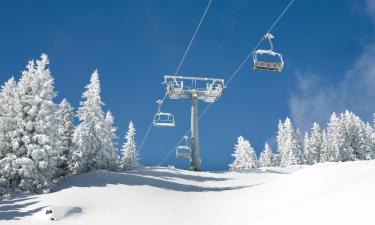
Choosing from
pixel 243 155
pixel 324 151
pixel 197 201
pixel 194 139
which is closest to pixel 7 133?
pixel 197 201

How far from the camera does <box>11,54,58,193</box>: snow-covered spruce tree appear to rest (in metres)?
33.3

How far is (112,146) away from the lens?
48.0 meters

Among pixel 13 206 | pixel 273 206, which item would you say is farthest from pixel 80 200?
pixel 273 206

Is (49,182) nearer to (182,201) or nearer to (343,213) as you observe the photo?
(182,201)

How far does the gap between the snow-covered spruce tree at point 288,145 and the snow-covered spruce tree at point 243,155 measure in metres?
10.9

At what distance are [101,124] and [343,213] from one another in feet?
112

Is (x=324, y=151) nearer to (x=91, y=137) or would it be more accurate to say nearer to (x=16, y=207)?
(x=91, y=137)

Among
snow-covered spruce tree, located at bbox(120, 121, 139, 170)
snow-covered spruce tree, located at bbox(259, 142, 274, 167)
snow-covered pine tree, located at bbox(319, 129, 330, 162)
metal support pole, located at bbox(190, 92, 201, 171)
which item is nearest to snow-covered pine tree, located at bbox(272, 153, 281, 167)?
snow-covered spruce tree, located at bbox(259, 142, 274, 167)

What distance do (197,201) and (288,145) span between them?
65.6 m

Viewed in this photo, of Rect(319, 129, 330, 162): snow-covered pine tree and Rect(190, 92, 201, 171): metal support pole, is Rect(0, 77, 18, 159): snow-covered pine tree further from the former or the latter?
Rect(319, 129, 330, 162): snow-covered pine tree

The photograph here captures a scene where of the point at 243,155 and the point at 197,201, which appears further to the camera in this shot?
the point at 243,155

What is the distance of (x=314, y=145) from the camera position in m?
101

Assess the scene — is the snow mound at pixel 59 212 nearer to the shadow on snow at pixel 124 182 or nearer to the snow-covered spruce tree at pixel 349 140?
the shadow on snow at pixel 124 182

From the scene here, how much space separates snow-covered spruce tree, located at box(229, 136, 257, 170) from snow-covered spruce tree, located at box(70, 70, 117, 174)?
39678 millimetres
